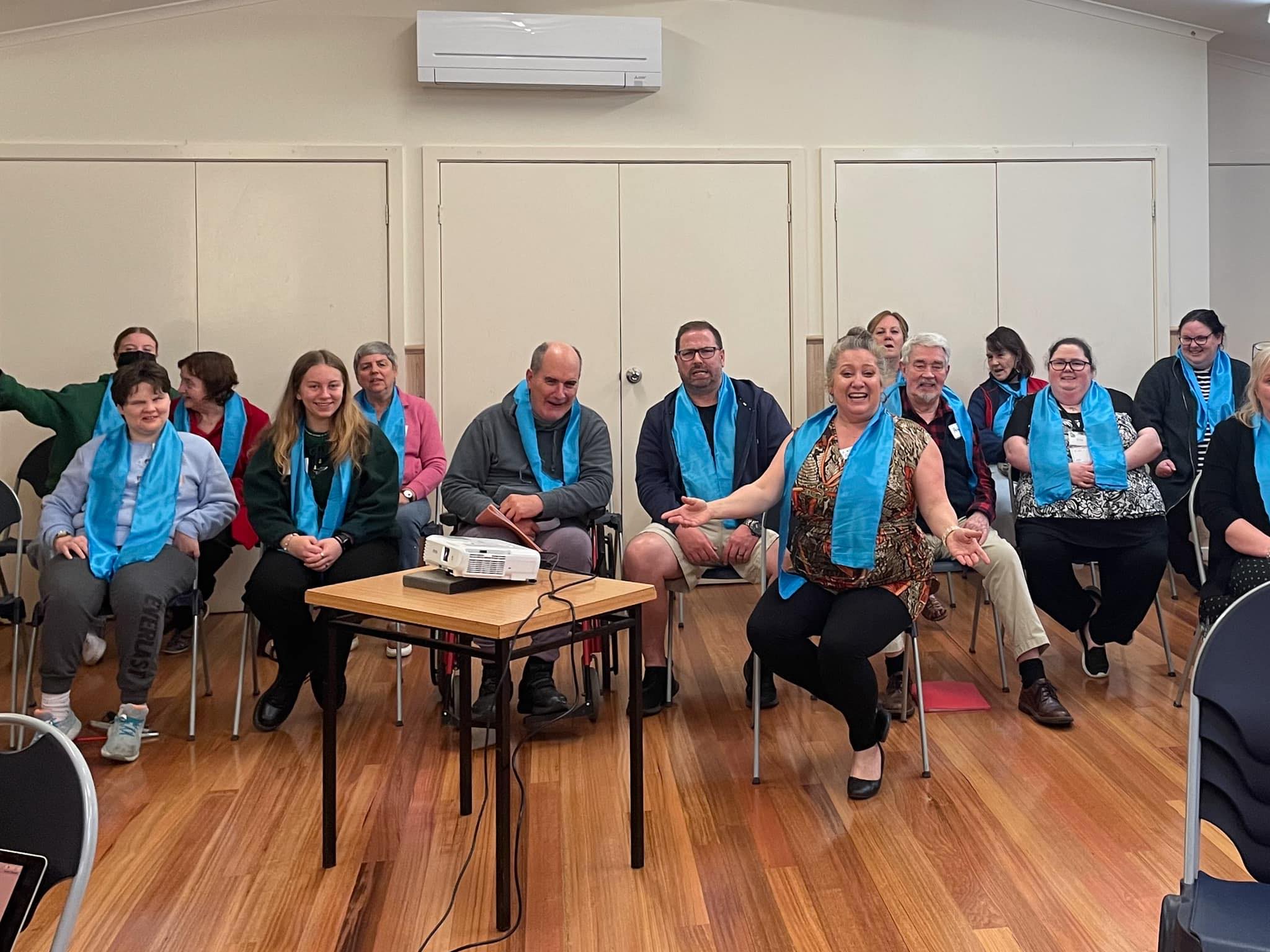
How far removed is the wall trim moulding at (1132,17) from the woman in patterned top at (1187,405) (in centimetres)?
164

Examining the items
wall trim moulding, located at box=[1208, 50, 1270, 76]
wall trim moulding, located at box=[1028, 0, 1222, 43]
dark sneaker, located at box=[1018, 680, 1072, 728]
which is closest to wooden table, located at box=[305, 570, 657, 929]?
dark sneaker, located at box=[1018, 680, 1072, 728]

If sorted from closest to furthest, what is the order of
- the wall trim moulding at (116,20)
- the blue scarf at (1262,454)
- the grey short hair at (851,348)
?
the grey short hair at (851,348) → the blue scarf at (1262,454) → the wall trim moulding at (116,20)

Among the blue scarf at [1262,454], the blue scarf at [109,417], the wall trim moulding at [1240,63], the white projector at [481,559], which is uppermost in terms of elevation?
the wall trim moulding at [1240,63]

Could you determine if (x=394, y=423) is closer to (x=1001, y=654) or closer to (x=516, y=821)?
(x=516, y=821)

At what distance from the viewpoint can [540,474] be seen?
358 cm

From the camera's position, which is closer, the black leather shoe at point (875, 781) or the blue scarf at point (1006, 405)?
the black leather shoe at point (875, 781)

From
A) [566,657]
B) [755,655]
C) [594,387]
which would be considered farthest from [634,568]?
[594,387]

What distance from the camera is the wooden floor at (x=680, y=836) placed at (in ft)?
6.84

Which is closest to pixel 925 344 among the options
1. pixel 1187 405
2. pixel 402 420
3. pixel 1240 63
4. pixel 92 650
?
pixel 1187 405

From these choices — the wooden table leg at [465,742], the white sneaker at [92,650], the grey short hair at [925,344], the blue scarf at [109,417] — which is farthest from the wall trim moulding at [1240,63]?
the white sneaker at [92,650]

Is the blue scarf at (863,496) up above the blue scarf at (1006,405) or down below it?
below

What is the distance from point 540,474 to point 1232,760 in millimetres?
2384

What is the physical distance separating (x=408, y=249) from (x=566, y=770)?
297 centimetres

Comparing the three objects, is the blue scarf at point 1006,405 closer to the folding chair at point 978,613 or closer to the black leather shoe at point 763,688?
the folding chair at point 978,613
